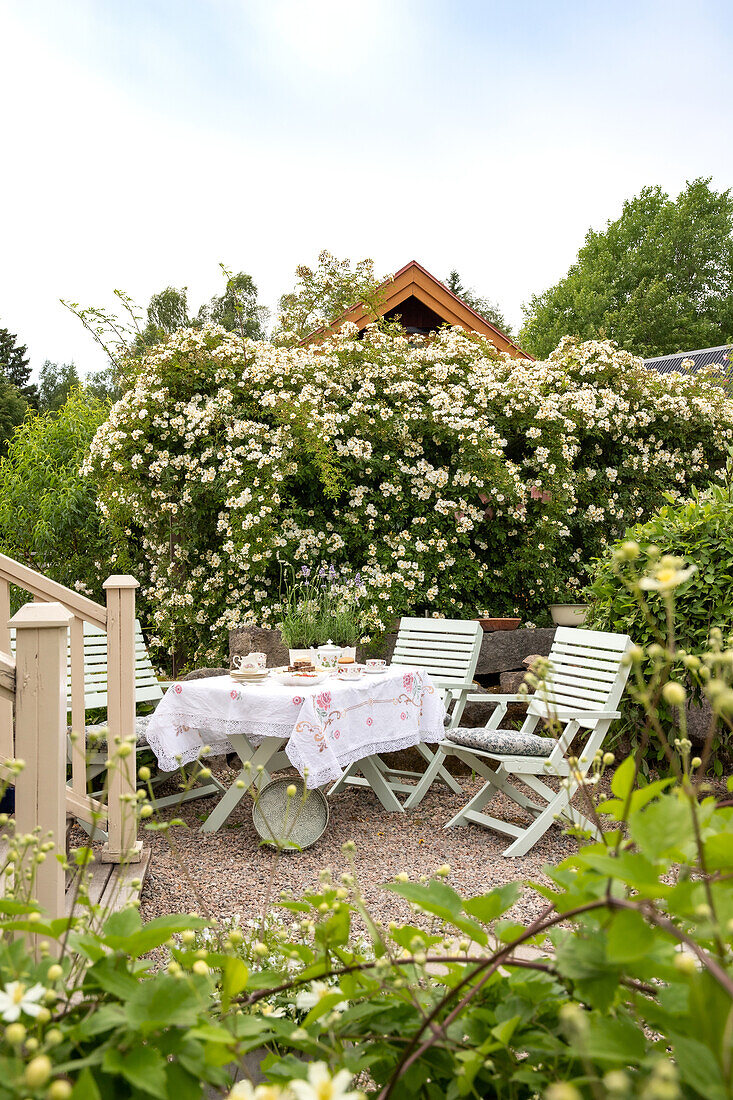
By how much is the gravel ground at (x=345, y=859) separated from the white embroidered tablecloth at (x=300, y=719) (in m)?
0.44

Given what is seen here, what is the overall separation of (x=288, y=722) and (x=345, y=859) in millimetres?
768

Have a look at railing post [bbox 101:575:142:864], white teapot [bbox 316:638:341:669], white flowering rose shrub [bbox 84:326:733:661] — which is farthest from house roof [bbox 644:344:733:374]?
railing post [bbox 101:575:142:864]

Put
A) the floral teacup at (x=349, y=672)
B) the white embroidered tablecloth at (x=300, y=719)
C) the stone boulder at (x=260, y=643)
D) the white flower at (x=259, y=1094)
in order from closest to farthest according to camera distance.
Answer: the white flower at (x=259, y=1094)
the white embroidered tablecloth at (x=300, y=719)
the floral teacup at (x=349, y=672)
the stone boulder at (x=260, y=643)

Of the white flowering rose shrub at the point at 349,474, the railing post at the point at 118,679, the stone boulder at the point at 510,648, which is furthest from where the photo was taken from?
the stone boulder at the point at 510,648

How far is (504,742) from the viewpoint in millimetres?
4109

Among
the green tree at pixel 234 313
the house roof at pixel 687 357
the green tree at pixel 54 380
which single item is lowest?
the house roof at pixel 687 357

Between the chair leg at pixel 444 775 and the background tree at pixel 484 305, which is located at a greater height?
the background tree at pixel 484 305

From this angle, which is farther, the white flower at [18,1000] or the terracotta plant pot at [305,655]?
the terracotta plant pot at [305,655]

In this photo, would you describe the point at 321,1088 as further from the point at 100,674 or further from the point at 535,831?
the point at 100,674

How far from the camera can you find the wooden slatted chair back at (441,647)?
5.55 m

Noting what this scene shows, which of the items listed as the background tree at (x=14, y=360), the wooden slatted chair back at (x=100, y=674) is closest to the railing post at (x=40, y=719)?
the wooden slatted chair back at (x=100, y=674)

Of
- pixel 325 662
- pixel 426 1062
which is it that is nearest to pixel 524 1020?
pixel 426 1062

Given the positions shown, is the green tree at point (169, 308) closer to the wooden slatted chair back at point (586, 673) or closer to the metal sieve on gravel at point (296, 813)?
the wooden slatted chair back at point (586, 673)

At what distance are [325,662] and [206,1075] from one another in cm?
400
